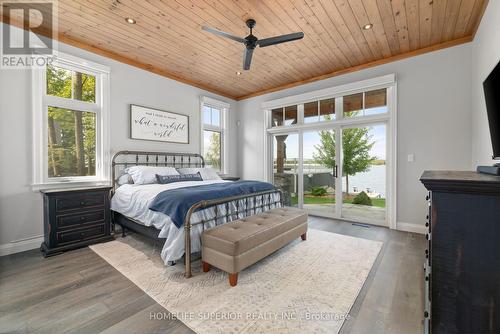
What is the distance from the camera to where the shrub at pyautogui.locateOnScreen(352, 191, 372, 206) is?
14.6 ft

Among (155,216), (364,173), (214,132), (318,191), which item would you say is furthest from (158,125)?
A: (364,173)

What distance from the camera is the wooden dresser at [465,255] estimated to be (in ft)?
3.24

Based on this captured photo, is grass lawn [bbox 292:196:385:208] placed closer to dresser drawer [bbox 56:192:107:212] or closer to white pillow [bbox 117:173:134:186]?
white pillow [bbox 117:173:134:186]

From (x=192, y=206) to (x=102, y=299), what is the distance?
1.11m

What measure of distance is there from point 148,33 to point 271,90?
10.5 ft

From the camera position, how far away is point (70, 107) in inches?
136

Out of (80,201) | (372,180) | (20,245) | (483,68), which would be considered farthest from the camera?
(372,180)

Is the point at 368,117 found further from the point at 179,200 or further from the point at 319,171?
the point at 179,200

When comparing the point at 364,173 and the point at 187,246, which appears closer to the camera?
the point at 187,246

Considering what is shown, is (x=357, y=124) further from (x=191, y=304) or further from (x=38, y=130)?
(x=38, y=130)

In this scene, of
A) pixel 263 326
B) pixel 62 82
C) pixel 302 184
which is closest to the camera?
pixel 263 326

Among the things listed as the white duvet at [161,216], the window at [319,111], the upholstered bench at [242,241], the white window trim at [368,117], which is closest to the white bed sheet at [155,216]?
the white duvet at [161,216]

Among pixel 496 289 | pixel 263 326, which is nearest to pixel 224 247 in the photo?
pixel 263 326

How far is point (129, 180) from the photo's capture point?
3.78m
